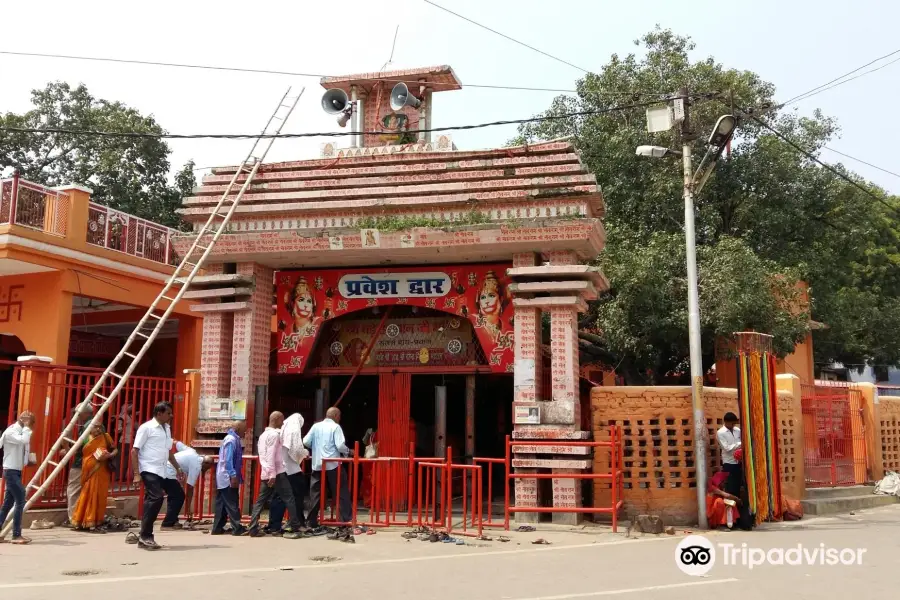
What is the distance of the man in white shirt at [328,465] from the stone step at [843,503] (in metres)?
7.88

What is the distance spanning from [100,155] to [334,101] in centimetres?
1532

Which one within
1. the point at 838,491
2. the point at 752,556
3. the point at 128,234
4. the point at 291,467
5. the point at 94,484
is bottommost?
the point at 752,556

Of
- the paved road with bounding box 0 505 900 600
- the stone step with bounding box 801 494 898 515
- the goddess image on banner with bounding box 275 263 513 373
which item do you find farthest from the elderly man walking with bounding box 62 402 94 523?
the stone step with bounding box 801 494 898 515

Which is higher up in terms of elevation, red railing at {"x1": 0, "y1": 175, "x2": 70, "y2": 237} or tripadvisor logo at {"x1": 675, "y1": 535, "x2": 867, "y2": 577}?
red railing at {"x1": 0, "y1": 175, "x2": 70, "y2": 237}

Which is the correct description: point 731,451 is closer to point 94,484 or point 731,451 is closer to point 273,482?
point 273,482

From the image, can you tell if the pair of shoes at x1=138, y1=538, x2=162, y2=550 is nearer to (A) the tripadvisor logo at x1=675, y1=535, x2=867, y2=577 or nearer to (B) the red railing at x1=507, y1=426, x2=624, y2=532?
(B) the red railing at x1=507, y1=426, x2=624, y2=532

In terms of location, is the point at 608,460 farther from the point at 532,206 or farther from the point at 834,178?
the point at 834,178

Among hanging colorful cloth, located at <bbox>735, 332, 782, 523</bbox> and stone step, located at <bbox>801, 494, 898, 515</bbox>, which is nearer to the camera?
hanging colorful cloth, located at <bbox>735, 332, 782, 523</bbox>

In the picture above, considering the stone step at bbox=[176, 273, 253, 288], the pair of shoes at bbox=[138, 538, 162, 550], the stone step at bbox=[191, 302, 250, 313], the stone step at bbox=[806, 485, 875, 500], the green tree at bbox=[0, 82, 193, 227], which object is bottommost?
the pair of shoes at bbox=[138, 538, 162, 550]

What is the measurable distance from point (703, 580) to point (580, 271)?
199 inches

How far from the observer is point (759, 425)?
39.8 ft

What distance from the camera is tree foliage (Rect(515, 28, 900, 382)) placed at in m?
17.8

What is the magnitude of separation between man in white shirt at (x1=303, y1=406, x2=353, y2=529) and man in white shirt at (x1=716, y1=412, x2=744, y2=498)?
16.9 ft

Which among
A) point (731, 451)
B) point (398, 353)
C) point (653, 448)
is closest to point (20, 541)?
point (398, 353)
